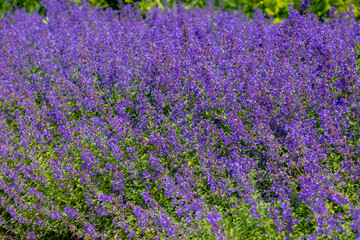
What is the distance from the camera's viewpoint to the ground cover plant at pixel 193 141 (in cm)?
375

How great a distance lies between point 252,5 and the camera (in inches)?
388

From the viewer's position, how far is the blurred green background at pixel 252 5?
8.43 meters

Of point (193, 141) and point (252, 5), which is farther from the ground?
point (252, 5)

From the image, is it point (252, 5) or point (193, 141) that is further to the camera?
point (252, 5)

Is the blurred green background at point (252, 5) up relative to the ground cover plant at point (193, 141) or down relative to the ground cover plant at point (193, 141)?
up

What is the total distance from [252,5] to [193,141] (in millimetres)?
6234

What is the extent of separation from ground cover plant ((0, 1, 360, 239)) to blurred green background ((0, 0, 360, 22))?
7.46 ft

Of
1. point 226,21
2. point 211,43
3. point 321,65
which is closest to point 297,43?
point 321,65

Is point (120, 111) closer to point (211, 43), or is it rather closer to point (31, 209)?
point (31, 209)

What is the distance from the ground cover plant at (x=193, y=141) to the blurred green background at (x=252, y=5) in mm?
2275

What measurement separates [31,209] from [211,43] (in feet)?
9.65

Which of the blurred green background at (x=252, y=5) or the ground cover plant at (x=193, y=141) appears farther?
the blurred green background at (x=252, y=5)

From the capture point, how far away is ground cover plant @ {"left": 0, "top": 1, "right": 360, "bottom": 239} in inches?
148

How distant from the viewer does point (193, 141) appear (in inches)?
170
